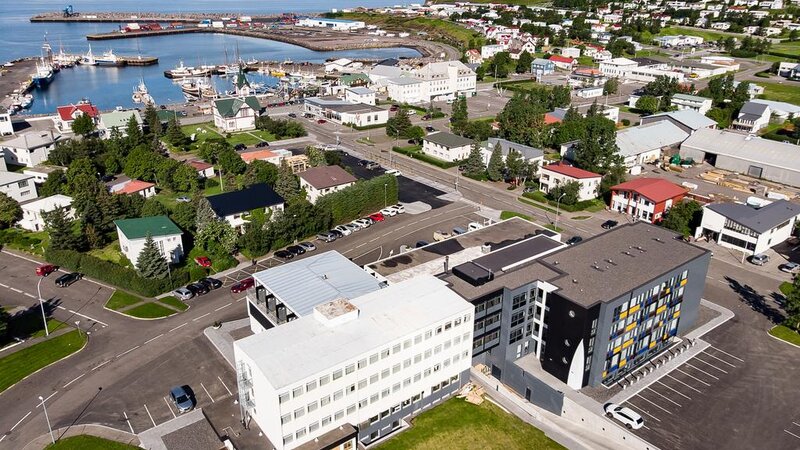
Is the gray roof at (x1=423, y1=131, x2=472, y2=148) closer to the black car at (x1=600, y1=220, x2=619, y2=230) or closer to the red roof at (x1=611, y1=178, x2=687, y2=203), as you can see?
the red roof at (x1=611, y1=178, x2=687, y2=203)

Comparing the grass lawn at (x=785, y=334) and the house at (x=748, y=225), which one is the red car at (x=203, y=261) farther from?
the house at (x=748, y=225)

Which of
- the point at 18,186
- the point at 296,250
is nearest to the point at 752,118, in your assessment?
the point at 296,250

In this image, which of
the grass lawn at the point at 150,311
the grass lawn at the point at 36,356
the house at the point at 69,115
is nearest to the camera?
the grass lawn at the point at 36,356

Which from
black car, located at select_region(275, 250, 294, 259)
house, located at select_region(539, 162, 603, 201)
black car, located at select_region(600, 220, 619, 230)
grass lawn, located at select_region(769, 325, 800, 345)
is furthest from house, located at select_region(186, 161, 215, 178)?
grass lawn, located at select_region(769, 325, 800, 345)

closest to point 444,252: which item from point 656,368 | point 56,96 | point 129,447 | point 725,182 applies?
point 656,368

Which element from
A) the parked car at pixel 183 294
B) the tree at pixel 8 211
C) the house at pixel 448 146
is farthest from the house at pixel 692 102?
the tree at pixel 8 211

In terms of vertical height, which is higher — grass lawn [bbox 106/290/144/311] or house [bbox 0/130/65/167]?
house [bbox 0/130/65/167]
